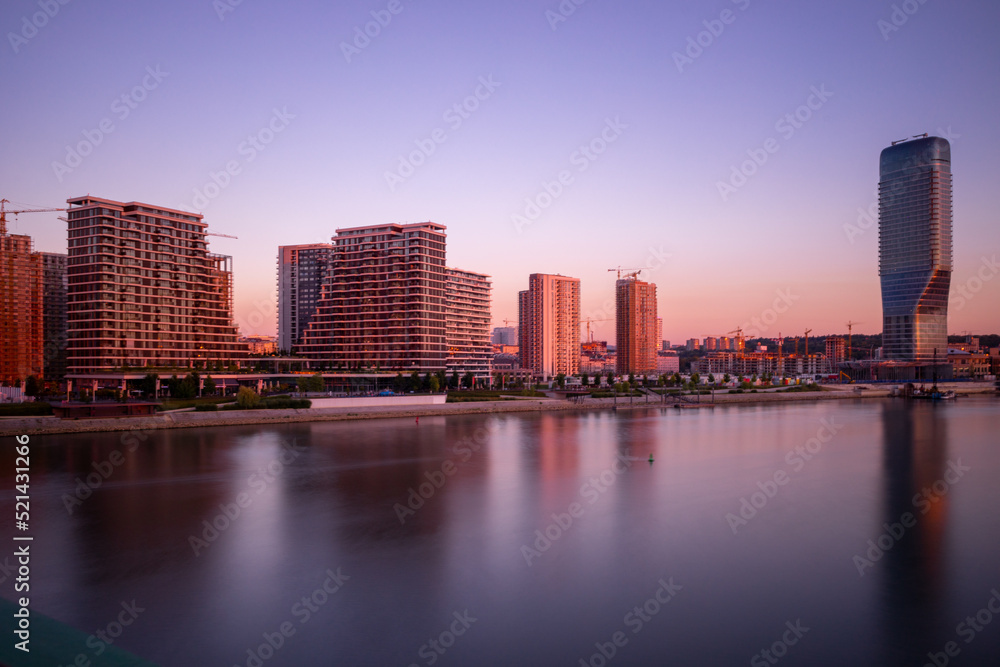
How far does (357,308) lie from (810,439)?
4763 cm

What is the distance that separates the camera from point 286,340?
10412 centimetres

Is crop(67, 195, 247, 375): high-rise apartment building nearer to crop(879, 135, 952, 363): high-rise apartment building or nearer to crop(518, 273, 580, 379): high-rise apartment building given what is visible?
crop(518, 273, 580, 379): high-rise apartment building

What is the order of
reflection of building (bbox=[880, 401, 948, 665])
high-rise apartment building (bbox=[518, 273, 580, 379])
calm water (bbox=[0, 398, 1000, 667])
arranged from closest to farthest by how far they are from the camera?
calm water (bbox=[0, 398, 1000, 667]) < reflection of building (bbox=[880, 401, 948, 665]) < high-rise apartment building (bbox=[518, 273, 580, 379])

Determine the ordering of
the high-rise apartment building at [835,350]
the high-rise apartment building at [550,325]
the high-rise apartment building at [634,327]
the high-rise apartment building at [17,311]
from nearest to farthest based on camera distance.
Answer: the high-rise apartment building at [17,311]
the high-rise apartment building at [550,325]
the high-rise apartment building at [634,327]
the high-rise apartment building at [835,350]

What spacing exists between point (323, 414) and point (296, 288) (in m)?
61.2

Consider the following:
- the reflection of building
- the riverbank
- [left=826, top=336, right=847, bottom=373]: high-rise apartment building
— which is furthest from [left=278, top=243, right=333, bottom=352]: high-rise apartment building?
[left=826, top=336, right=847, bottom=373]: high-rise apartment building

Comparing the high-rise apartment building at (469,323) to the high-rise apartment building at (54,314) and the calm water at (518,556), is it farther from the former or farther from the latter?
the calm water at (518,556)

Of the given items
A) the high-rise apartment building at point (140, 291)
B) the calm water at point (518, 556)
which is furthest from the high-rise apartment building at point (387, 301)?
the calm water at point (518, 556)

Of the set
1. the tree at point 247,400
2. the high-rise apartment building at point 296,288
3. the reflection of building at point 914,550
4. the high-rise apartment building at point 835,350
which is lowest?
the reflection of building at point 914,550

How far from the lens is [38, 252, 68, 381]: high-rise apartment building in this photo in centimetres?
7062

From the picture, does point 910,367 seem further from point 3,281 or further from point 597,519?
point 3,281

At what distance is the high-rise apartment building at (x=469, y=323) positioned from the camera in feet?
277

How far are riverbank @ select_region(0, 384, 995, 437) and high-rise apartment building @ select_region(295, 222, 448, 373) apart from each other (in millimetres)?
13415

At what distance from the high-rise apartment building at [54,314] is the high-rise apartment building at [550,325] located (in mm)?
69274
